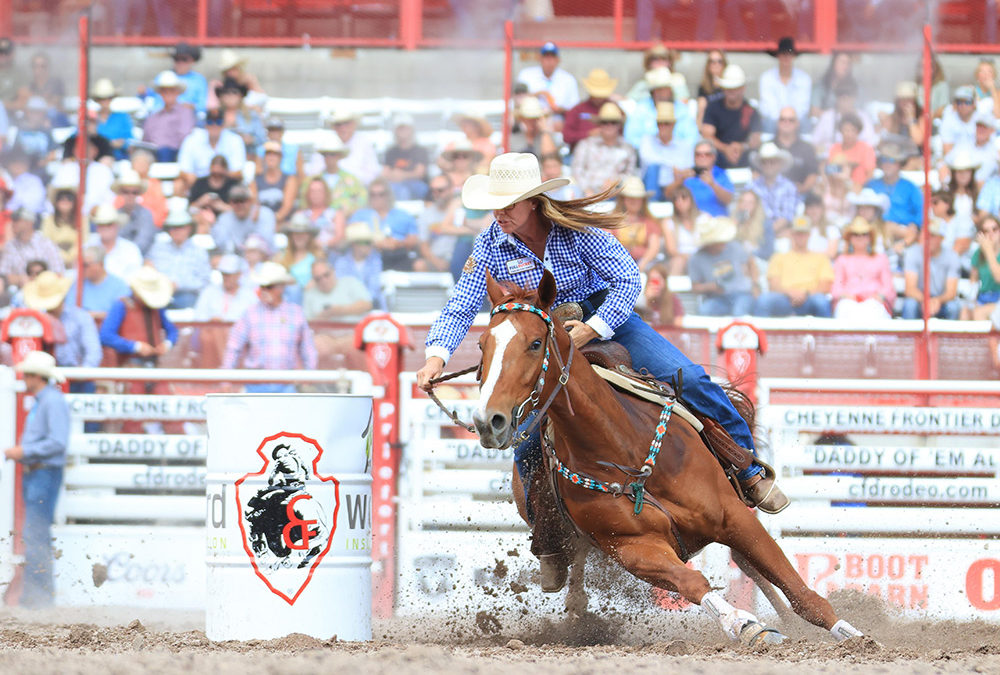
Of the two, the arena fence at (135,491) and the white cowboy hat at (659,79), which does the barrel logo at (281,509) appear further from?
the white cowboy hat at (659,79)

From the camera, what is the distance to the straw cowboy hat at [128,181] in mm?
10883

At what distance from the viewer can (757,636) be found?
418cm

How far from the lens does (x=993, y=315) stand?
973 centimetres

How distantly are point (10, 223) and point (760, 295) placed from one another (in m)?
6.12

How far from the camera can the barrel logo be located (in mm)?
4719

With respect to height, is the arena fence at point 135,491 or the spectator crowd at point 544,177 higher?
the spectator crowd at point 544,177

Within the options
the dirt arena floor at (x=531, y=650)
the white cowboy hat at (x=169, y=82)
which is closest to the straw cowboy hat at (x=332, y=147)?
the white cowboy hat at (x=169, y=82)

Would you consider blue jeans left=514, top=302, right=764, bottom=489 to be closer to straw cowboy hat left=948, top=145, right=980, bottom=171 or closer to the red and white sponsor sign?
the red and white sponsor sign

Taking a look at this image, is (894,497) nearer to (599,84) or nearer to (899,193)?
(899,193)

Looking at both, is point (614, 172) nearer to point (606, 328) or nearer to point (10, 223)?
point (10, 223)

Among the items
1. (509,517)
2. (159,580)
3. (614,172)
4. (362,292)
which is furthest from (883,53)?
(159,580)

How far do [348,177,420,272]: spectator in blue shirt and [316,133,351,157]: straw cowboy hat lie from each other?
0.42 metres

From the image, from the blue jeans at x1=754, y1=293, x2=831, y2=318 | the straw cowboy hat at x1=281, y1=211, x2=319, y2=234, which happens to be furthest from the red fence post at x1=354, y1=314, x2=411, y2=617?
the blue jeans at x1=754, y1=293, x2=831, y2=318

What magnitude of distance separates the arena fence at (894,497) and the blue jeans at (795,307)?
6.39 feet
